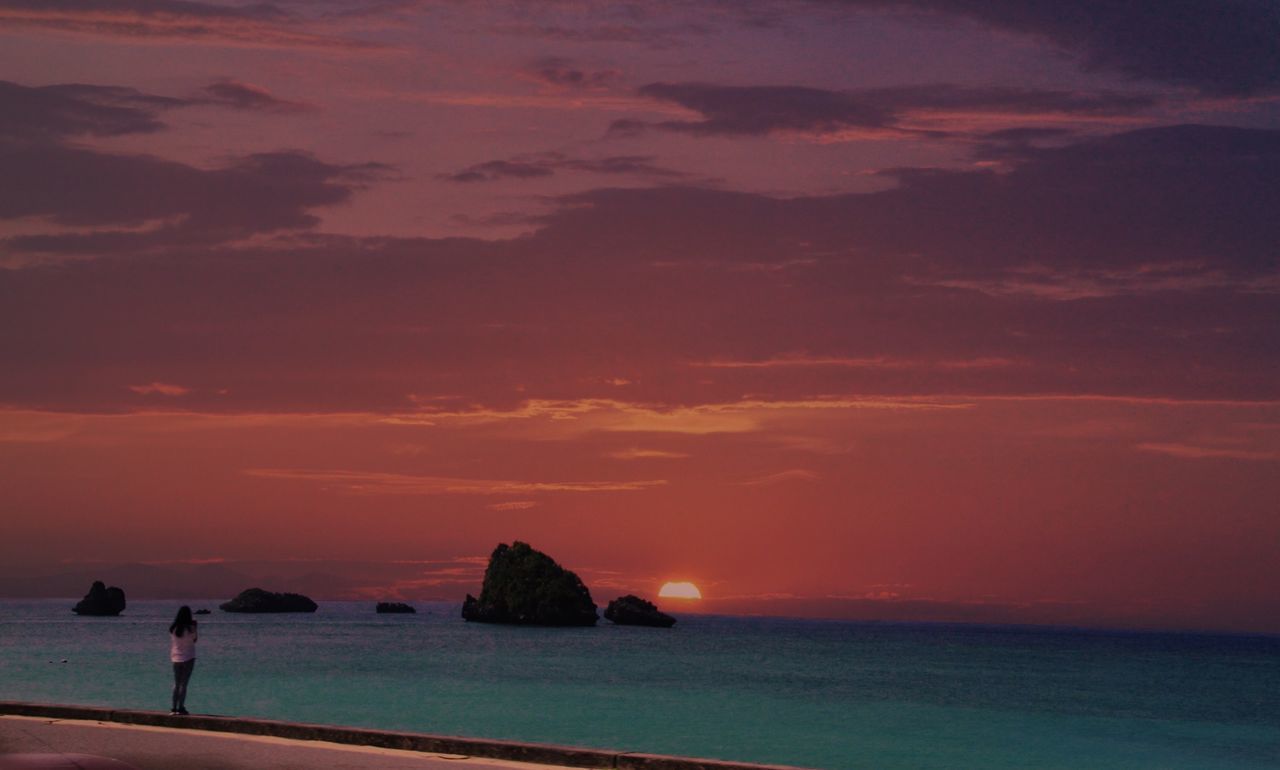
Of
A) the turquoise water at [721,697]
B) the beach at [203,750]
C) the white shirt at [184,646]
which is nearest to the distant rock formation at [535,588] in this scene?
the turquoise water at [721,697]

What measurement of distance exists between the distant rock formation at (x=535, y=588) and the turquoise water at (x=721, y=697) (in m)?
41.9

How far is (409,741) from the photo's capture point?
1936 cm

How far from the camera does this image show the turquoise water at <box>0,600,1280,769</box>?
59438 millimetres

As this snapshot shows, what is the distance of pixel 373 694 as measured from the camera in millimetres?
77000

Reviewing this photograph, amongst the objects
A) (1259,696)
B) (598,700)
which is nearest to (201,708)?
(598,700)

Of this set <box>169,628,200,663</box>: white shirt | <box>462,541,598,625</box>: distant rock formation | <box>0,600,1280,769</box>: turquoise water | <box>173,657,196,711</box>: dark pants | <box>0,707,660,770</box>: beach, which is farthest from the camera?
<box>462,541,598,625</box>: distant rock formation

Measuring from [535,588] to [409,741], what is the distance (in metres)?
176

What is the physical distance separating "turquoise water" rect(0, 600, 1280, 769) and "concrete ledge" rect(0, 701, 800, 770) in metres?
31.0

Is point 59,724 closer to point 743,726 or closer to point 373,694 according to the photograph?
point 743,726

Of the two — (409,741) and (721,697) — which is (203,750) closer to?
(409,741)

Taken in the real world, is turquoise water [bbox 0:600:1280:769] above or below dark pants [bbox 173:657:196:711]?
below

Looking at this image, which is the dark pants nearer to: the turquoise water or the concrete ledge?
the concrete ledge

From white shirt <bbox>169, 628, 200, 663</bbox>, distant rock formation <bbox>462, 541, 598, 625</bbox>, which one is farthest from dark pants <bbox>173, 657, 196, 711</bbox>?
distant rock formation <bbox>462, 541, 598, 625</bbox>

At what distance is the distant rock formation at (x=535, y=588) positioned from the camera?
19325cm
